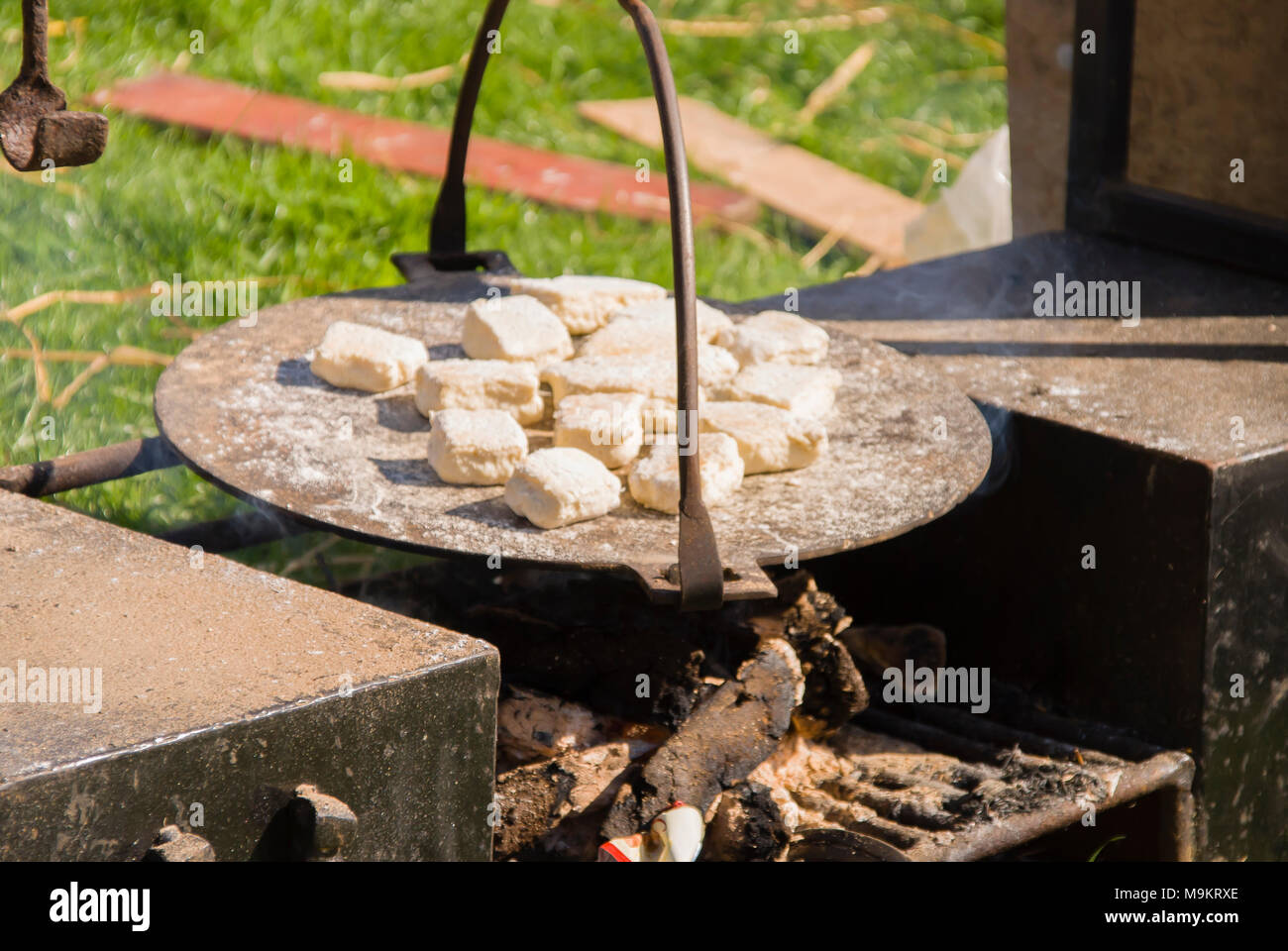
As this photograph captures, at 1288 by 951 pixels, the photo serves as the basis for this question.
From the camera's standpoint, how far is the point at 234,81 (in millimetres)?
5668

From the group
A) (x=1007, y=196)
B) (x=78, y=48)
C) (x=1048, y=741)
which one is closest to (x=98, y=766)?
(x=1048, y=741)

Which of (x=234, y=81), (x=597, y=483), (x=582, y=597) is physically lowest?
(x=582, y=597)

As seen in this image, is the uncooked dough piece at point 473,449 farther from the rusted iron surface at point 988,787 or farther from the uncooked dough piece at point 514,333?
the rusted iron surface at point 988,787

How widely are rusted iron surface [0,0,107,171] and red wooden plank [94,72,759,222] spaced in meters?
3.40

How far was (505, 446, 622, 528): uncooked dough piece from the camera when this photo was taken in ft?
6.46

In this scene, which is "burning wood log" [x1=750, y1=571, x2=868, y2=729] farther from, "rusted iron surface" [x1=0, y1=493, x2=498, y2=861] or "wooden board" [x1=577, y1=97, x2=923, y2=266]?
"wooden board" [x1=577, y1=97, x2=923, y2=266]

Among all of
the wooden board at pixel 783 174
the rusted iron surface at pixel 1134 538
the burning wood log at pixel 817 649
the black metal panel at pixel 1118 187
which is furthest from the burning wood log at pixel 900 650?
the wooden board at pixel 783 174

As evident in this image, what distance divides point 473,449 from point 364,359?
0.39 meters

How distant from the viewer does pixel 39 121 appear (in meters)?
1.69

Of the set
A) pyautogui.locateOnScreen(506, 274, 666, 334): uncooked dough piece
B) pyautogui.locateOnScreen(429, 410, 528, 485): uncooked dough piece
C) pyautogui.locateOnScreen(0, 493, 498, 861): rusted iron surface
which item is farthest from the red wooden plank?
pyautogui.locateOnScreen(0, 493, 498, 861): rusted iron surface

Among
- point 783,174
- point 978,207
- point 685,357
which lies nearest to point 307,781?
point 685,357
